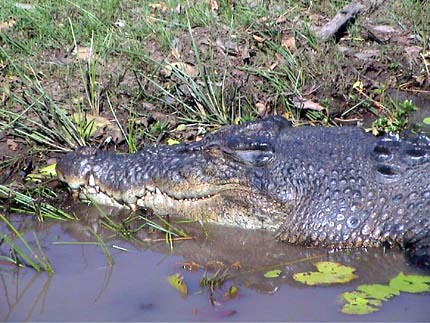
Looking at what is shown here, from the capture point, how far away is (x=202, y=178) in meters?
5.04

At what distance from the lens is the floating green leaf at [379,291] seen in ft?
13.8

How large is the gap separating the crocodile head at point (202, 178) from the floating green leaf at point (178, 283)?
671 millimetres

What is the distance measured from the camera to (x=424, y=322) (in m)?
3.95

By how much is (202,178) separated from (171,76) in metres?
1.86

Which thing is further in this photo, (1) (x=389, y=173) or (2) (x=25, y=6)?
(2) (x=25, y=6)

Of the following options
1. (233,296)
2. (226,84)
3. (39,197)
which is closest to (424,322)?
(233,296)

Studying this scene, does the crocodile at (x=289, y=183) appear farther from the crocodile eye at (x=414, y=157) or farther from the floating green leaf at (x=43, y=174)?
the floating green leaf at (x=43, y=174)

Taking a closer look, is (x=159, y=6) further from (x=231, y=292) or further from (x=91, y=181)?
(x=231, y=292)

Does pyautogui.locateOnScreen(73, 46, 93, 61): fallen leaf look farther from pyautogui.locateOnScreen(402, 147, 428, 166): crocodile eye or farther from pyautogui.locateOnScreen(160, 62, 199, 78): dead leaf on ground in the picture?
pyautogui.locateOnScreen(402, 147, 428, 166): crocodile eye

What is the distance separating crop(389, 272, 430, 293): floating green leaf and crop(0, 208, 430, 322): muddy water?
0.06 meters

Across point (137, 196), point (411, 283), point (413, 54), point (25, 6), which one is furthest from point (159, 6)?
point (411, 283)

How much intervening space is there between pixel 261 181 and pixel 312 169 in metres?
0.30

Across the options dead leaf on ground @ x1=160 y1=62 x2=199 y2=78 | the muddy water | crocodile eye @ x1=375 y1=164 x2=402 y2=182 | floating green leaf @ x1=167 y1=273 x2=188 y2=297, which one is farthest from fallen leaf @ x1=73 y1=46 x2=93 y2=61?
crocodile eye @ x1=375 y1=164 x2=402 y2=182

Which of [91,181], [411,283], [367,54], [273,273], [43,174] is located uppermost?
[367,54]
